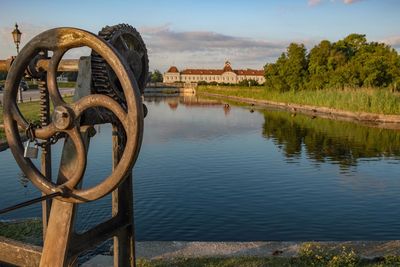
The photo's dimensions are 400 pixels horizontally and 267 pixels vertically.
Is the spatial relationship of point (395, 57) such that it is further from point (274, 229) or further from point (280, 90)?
point (274, 229)

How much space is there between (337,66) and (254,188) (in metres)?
44.4

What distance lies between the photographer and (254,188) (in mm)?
13781

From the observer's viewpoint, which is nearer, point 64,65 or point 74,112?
point 74,112

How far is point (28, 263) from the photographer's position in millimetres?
4012

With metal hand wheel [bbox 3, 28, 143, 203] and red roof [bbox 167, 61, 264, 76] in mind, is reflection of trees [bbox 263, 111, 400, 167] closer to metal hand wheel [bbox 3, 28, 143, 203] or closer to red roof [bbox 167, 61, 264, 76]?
metal hand wheel [bbox 3, 28, 143, 203]

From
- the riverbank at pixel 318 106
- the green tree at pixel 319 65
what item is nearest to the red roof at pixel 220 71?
the riverbank at pixel 318 106

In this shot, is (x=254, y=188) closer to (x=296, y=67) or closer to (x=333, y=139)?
(x=333, y=139)

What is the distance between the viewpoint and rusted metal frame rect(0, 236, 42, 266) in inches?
156

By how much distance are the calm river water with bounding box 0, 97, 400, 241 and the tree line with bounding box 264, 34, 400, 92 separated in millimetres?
24562

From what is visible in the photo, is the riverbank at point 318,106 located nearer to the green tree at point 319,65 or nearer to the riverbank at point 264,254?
the green tree at point 319,65

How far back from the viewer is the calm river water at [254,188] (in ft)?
34.0

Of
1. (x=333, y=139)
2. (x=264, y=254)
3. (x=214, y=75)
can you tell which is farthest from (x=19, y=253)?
(x=214, y=75)

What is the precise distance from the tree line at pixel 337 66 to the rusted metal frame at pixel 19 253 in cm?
4307

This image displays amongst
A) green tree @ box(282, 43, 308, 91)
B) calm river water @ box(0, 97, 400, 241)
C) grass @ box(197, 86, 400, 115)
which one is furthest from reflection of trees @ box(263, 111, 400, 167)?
green tree @ box(282, 43, 308, 91)
